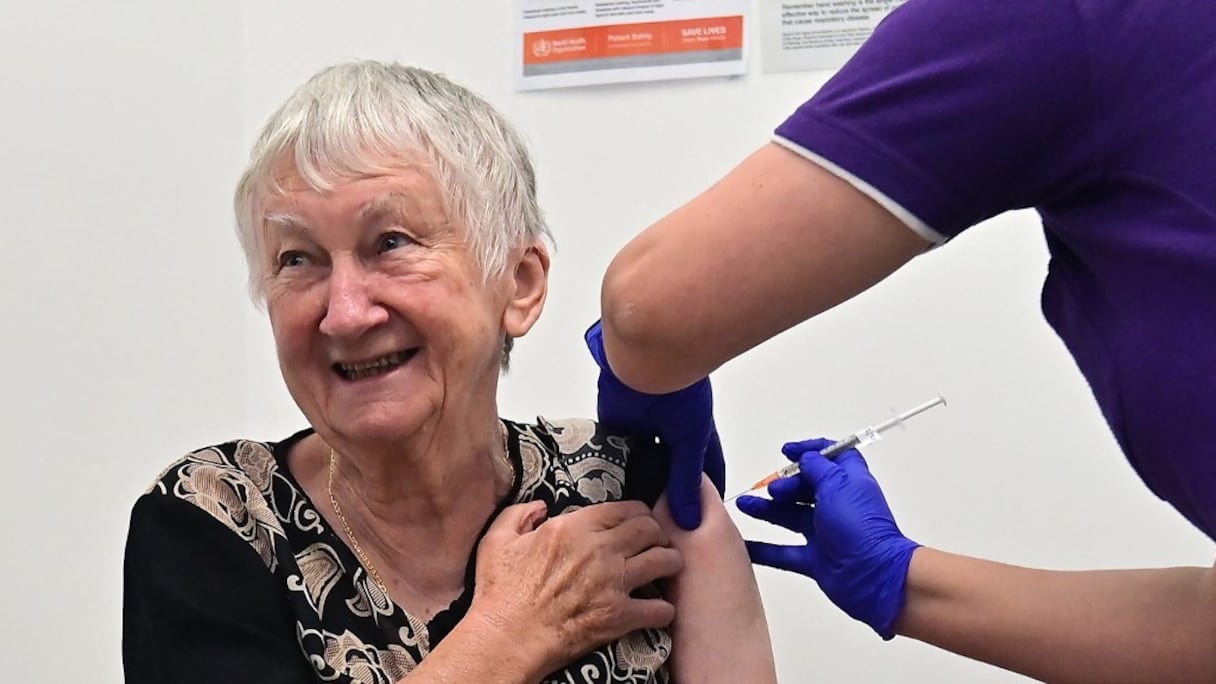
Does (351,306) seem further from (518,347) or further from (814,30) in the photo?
(814,30)

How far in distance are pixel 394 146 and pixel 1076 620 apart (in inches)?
31.0

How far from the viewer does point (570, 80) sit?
189cm

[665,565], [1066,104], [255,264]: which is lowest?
[665,565]

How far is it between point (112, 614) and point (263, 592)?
913 millimetres

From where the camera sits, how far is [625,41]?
185 cm

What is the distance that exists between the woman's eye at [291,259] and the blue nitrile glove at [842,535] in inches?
21.6

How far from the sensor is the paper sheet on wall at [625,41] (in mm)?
1796

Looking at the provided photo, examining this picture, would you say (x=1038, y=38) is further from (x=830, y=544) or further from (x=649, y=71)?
(x=649, y=71)

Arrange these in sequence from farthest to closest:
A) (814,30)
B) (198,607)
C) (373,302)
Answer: (814,30) < (373,302) < (198,607)

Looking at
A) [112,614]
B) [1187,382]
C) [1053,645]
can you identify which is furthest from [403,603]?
[112,614]

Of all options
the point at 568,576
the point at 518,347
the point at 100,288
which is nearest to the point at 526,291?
the point at 568,576

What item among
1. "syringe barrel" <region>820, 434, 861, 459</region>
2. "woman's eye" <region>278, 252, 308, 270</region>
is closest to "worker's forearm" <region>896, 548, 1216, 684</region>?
"syringe barrel" <region>820, 434, 861, 459</region>

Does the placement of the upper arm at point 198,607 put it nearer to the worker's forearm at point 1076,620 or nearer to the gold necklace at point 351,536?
the gold necklace at point 351,536

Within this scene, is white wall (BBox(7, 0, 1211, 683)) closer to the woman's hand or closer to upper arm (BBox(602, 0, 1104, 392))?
the woman's hand
